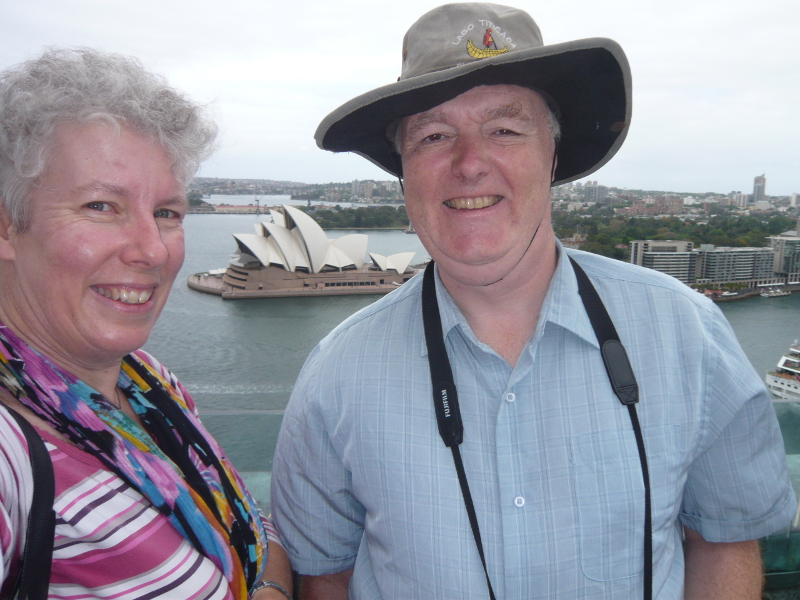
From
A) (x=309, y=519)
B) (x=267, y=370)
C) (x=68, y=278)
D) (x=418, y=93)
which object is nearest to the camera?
(x=68, y=278)

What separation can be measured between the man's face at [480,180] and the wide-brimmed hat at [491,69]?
32 mm

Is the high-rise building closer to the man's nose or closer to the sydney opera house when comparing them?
the sydney opera house

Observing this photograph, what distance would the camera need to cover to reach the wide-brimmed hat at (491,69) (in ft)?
2.39

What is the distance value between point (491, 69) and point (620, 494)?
1.93ft

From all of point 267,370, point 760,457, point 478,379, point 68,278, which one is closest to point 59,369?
point 68,278

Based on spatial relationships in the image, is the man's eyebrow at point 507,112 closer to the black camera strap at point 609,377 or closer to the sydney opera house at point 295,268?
the black camera strap at point 609,377

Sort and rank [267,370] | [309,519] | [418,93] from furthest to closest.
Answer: [267,370]
[309,519]
[418,93]

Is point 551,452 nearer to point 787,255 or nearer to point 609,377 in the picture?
point 609,377

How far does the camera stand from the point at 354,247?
2353 cm

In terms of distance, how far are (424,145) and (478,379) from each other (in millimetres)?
354

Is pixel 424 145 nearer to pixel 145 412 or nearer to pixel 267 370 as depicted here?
pixel 145 412

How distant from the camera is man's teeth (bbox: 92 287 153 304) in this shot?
26.9 inches

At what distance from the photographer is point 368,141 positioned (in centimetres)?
97

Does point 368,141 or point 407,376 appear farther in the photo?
point 368,141
